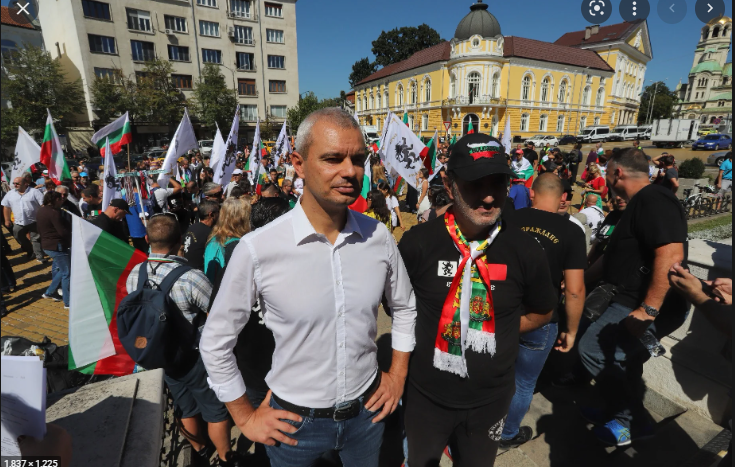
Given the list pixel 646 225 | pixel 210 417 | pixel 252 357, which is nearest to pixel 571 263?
pixel 646 225

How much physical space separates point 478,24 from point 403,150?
43639mm

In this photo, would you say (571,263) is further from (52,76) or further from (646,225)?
(52,76)

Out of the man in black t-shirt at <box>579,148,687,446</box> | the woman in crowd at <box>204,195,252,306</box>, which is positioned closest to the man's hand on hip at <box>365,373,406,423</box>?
the man in black t-shirt at <box>579,148,687,446</box>

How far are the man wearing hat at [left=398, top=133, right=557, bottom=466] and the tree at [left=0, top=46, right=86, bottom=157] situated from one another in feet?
116

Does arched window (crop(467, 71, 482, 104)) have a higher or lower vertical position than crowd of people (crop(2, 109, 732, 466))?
higher

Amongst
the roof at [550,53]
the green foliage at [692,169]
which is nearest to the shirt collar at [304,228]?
the green foliage at [692,169]

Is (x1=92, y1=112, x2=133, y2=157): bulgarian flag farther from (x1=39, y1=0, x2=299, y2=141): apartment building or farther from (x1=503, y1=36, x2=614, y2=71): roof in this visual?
(x1=503, y1=36, x2=614, y2=71): roof

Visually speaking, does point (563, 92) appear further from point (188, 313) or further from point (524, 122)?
point (188, 313)

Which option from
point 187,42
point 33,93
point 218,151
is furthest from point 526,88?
point 33,93

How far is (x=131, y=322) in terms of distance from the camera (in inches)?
95.3

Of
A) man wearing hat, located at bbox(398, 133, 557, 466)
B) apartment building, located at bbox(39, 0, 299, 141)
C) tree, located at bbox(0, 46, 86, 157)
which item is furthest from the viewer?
apartment building, located at bbox(39, 0, 299, 141)

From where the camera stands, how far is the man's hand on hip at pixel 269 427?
1680 millimetres

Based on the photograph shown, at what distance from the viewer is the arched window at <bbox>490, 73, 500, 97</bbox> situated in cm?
4369

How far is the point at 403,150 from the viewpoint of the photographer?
7.23 meters
